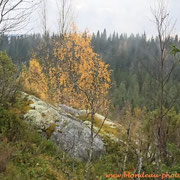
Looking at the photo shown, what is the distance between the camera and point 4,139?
4344 millimetres

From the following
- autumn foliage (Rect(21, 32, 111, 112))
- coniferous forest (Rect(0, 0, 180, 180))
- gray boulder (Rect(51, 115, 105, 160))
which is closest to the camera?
coniferous forest (Rect(0, 0, 180, 180))

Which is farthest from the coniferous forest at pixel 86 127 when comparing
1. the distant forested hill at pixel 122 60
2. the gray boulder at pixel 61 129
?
the distant forested hill at pixel 122 60

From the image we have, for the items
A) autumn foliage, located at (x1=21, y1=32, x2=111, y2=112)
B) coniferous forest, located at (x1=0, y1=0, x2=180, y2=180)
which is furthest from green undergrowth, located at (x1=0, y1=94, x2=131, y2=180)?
autumn foliage, located at (x1=21, y1=32, x2=111, y2=112)

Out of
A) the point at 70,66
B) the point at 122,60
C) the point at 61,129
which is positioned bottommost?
the point at 61,129

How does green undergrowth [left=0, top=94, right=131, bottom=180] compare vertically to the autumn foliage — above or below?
below

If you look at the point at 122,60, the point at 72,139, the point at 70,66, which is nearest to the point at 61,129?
the point at 72,139

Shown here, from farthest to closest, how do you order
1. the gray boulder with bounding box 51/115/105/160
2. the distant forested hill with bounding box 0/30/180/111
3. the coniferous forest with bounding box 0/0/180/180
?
the distant forested hill with bounding box 0/30/180/111 → the gray boulder with bounding box 51/115/105/160 → the coniferous forest with bounding box 0/0/180/180

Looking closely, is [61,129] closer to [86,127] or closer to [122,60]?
[86,127]

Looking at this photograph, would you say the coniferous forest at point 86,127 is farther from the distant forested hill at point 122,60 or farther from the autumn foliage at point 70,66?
the distant forested hill at point 122,60

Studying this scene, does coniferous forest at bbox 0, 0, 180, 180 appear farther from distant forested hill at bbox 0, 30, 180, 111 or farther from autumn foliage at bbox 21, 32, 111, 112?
distant forested hill at bbox 0, 30, 180, 111

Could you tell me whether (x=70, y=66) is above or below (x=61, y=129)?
above

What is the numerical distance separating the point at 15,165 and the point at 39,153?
86cm

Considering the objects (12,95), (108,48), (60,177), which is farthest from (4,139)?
(108,48)

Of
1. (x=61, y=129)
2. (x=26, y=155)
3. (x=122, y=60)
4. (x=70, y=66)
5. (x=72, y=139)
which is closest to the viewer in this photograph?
(x=26, y=155)
